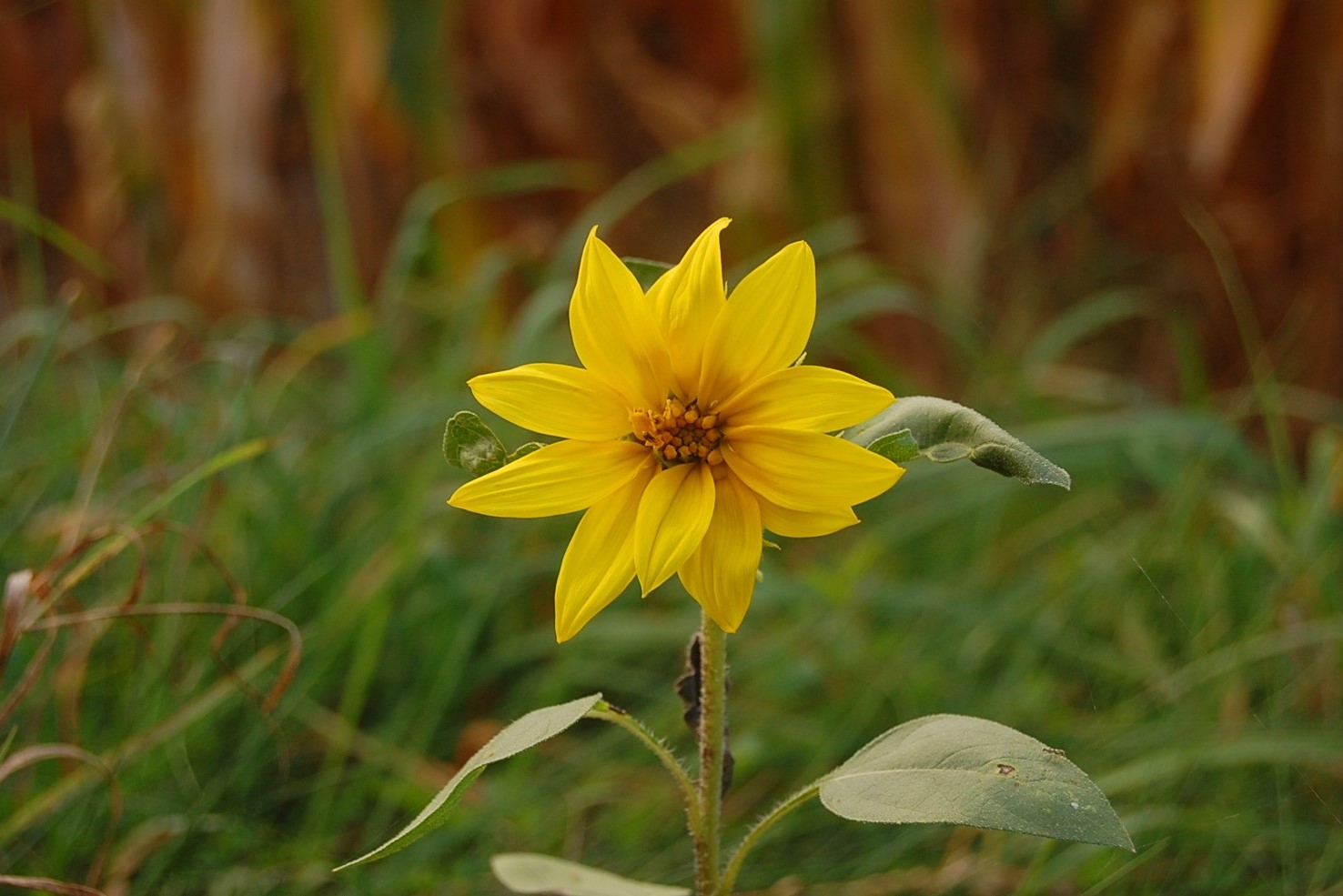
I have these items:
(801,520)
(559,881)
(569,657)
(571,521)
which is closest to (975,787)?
(801,520)

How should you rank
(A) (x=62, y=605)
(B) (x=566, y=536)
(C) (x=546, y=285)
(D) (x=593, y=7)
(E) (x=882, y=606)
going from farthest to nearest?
(D) (x=593, y=7), (C) (x=546, y=285), (B) (x=566, y=536), (E) (x=882, y=606), (A) (x=62, y=605)

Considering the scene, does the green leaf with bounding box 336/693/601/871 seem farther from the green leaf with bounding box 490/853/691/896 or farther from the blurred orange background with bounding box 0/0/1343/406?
the blurred orange background with bounding box 0/0/1343/406

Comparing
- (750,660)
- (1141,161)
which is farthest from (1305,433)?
(750,660)

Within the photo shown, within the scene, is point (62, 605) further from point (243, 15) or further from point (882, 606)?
point (243, 15)

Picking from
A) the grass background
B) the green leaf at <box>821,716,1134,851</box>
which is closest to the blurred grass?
the grass background

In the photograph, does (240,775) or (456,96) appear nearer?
(240,775)

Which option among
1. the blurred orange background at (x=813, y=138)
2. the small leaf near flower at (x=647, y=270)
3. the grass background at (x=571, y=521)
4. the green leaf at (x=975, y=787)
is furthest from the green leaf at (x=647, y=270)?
the blurred orange background at (x=813, y=138)

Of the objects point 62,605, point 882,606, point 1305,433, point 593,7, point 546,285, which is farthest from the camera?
point 593,7
